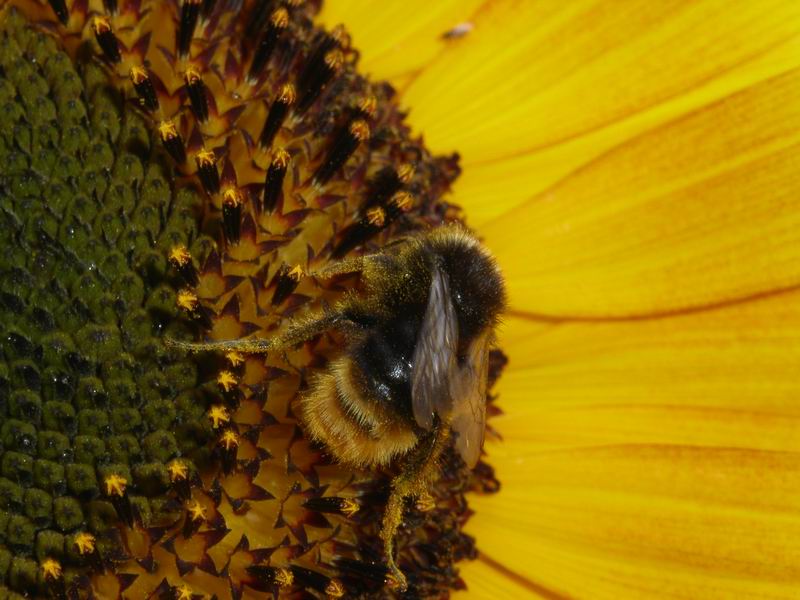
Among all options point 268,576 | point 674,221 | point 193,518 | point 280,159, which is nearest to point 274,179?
point 280,159

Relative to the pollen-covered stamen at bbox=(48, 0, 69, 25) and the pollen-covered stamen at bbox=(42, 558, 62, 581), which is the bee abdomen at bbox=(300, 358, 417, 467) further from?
the pollen-covered stamen at bbox=(48, 0, 69, 25)

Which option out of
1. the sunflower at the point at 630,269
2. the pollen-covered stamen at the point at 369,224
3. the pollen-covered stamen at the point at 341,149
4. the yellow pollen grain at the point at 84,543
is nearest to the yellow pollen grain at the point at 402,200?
the pollen-covered stamen at the point at 369,224

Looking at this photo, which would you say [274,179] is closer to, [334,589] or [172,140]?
[172,140]

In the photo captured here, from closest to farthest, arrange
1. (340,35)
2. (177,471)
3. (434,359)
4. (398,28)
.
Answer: (434,359) < (177,471) < (340,35) < (398,28)

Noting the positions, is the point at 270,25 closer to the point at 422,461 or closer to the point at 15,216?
the point at 15,216

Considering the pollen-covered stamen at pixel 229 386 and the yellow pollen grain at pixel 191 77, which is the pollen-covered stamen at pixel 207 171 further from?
the pollen-covered stamen at pixel 229 386

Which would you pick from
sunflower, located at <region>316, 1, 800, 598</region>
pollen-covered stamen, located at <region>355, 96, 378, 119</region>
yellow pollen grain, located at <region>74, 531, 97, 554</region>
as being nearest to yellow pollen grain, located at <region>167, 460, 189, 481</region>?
yellow pollen grain, located at <region>74, 531, 97, 554</region>
